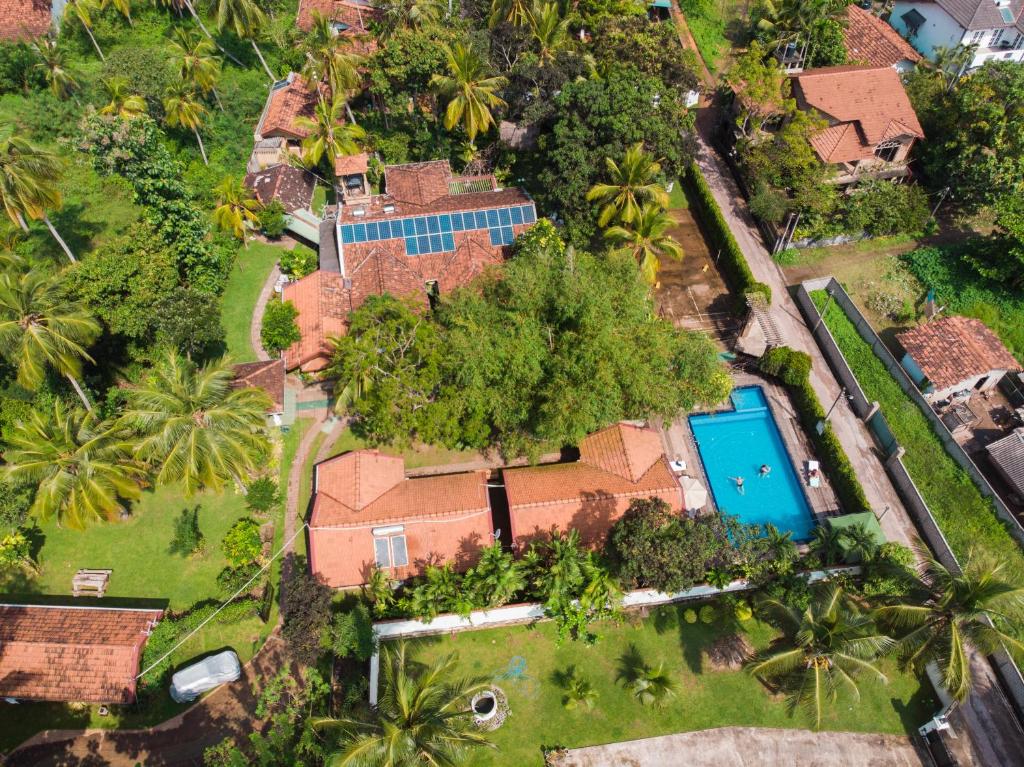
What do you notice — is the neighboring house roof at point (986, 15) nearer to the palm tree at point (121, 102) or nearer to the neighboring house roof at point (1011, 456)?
the neighboring house roof at point (1011, 456)

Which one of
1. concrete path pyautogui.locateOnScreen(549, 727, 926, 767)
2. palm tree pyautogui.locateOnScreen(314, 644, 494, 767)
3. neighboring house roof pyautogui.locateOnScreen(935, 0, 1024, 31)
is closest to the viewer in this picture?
palm tree pyautogui.locateOnScreen(314, 644, 494, 767)

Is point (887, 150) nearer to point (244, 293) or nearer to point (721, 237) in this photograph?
point (721, 237)

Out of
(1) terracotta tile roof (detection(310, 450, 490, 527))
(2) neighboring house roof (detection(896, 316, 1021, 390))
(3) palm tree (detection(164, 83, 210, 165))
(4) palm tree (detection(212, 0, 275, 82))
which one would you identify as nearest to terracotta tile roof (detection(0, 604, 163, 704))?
(1) terracotta tile roof (detection(310, 450, 490, 527))

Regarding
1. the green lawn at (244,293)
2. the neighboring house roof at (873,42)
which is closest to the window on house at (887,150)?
the neighboring house roof at (873,42)

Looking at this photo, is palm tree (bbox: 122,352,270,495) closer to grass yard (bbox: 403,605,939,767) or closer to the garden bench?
the garden bench

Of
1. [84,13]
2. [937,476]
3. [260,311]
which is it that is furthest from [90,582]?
[84,13]

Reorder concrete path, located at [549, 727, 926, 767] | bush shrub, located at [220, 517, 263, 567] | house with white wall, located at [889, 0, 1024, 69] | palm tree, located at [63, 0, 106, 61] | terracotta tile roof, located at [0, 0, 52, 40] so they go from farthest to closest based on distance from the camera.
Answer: terracotta tile roof, located at [0, 0, 52, 40] → palm tree, located at [63, 0, 106, 61] → house with white wall, located at [889, 0, 1024, 69] → bush shrub, located at [220, 517, 263, 567] → concrete path, located at [549, 727, 926, 767]
